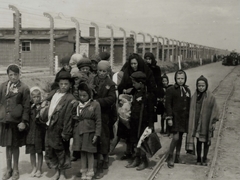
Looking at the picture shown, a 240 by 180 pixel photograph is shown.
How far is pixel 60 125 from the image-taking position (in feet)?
16.9

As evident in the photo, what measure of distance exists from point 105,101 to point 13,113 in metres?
1.41

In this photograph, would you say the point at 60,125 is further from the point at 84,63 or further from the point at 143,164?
the point at 143,164

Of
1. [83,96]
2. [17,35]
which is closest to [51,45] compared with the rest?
[17,35]

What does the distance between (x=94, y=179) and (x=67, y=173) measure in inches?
21.1

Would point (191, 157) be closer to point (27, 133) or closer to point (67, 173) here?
point (67, 173)

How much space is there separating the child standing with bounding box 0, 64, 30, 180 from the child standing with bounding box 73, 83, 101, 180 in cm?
79

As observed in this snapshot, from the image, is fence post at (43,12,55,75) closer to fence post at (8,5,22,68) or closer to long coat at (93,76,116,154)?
fence post at (8,5,22,68)

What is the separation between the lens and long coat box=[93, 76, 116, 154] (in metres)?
5.54

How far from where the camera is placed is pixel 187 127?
6215mm

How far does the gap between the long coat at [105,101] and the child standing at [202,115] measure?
1493 mm

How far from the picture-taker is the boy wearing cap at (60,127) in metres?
5.14

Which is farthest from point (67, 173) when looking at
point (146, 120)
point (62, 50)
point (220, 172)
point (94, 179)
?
point (62, 50)

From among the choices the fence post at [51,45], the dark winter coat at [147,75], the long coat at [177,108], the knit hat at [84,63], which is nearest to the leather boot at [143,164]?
the long coat at [177,108]

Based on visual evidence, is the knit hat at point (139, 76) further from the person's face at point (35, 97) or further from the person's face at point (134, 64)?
the person's face at point (35, 97)
